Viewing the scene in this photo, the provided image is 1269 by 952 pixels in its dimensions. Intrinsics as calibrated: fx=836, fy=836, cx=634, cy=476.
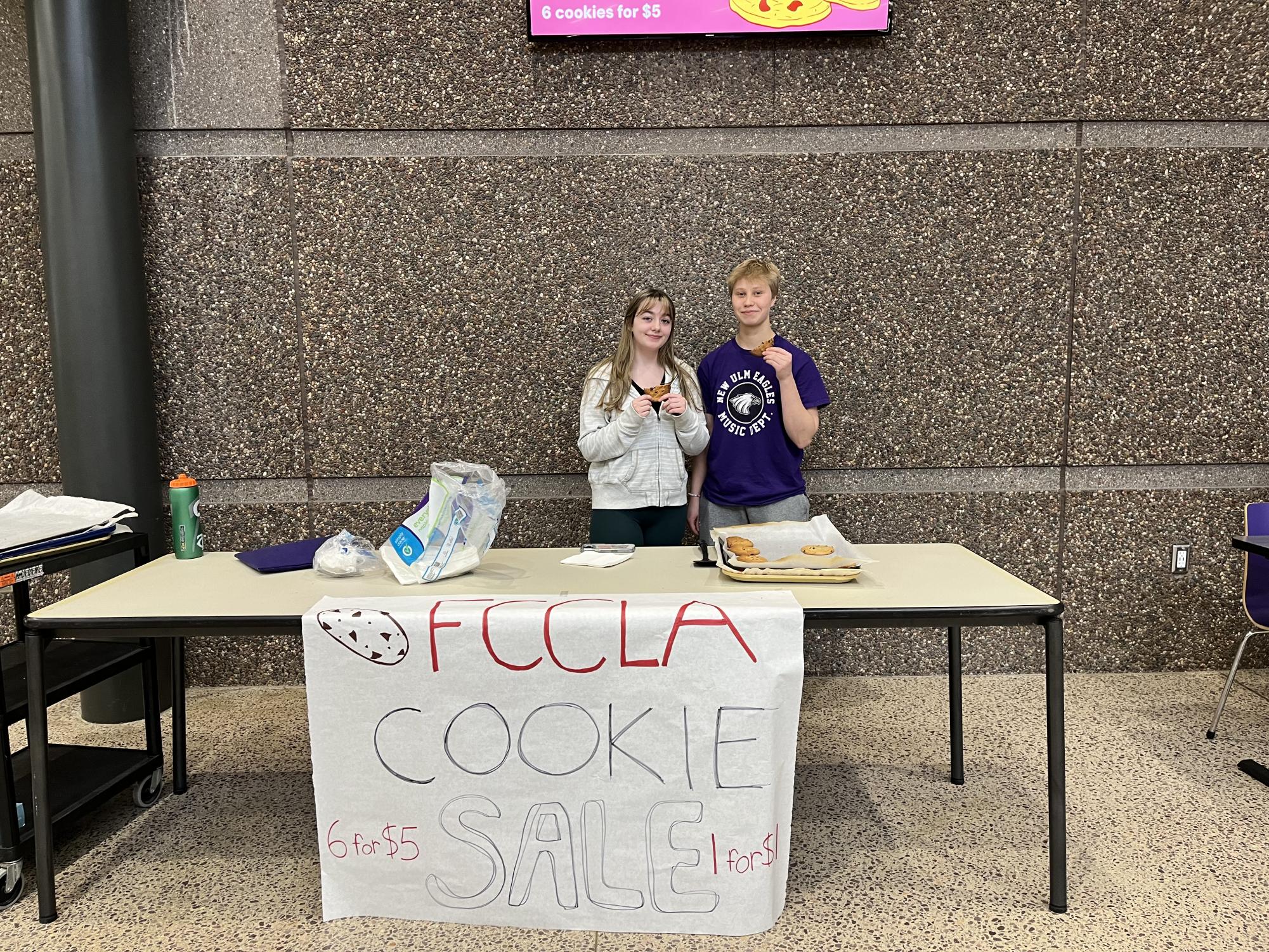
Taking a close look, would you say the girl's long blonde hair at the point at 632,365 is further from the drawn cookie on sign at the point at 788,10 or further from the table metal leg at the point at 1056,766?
the table metal leg at the point at 1056,766

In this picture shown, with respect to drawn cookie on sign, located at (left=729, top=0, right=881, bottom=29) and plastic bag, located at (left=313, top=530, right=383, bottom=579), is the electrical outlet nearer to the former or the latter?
drawn cookie on sign, located at (left=729, top=0, right=881, bottom=29)

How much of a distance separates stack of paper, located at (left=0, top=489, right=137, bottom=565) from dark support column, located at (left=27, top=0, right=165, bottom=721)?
0.68 meters

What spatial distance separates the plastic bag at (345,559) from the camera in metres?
2.25

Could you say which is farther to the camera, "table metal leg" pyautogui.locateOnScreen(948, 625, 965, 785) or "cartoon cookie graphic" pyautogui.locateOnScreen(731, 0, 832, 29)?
"cartoon cookie graphic" pyautogui.locateOnScreen(731, 0, 832, 29)

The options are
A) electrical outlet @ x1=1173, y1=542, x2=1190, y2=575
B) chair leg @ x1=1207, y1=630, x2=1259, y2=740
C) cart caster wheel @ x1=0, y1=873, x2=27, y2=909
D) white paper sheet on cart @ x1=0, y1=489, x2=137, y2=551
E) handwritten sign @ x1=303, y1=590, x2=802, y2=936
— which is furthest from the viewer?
electrical outlet @ x1=1173, y1=542, x2=1190, y2=575

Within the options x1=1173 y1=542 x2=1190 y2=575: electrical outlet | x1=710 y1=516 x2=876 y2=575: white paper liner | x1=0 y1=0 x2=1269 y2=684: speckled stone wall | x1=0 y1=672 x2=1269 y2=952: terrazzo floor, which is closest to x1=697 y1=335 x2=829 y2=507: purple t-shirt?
x1=0 y1=0 x2=1269 y2=684: speckled stone wall

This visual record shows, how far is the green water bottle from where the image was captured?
2.43 meters

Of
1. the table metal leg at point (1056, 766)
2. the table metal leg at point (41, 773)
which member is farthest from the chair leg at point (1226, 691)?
the table metal leg at point (41, 773)

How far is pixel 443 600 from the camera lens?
6.37 ft

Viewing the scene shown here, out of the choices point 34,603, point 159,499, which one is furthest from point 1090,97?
point 34,603

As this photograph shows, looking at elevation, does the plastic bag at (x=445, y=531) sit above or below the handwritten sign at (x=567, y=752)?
above

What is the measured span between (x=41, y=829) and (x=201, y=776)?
790mm

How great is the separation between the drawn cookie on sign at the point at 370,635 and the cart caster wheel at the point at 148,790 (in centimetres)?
119

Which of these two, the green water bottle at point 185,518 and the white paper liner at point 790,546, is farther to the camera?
the green water bottle at point 185,518
